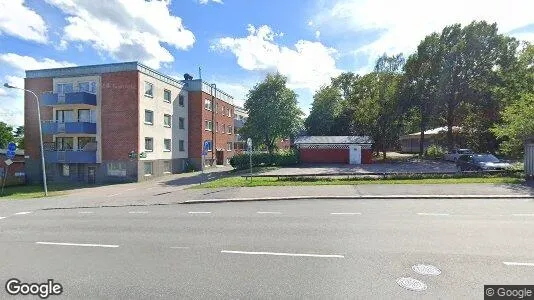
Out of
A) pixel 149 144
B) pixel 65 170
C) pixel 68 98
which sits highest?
pixel 68 98

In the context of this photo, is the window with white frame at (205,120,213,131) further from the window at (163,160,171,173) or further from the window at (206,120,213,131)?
the window at (163,160,171,173)

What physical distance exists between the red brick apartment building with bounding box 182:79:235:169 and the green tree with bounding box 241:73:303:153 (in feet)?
23.1

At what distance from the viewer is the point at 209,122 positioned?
4197 centimetres

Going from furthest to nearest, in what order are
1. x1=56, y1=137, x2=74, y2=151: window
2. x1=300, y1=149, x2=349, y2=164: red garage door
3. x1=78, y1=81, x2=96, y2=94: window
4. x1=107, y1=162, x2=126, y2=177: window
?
x1=300, y1=149, x2=349, y2=164: red garage door, x1=56, y1=137, x2=74, y2=151: window, x1=78, y1=81, x2=96, y2=94: window, x1=107, y1=162, x2=126, y2=177: window

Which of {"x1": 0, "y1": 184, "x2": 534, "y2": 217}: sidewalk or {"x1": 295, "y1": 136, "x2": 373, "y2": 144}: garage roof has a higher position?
{"x1": 295, "y1": 136, "x2": 373, "y2": 144}: garage roof

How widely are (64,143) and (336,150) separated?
91.7 feet

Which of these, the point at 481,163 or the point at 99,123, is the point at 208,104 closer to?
Result: the point at 99,123

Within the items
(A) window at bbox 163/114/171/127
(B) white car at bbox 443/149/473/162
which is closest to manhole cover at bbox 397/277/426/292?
(A) window at bbox 163/114/171/127

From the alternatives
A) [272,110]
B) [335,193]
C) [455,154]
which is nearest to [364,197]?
[335,193]

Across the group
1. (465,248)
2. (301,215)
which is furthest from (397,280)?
(301,215)

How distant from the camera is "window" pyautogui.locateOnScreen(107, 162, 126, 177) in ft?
97.1

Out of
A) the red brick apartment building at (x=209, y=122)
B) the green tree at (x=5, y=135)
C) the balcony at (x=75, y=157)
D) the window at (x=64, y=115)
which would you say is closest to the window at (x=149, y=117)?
the balcony at (x=75, y=157)

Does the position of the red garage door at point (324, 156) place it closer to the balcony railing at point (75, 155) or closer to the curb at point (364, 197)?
the balcony railing at point (75, 155)

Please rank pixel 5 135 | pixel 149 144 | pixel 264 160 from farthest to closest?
pixel 5 135 < pixel 264 160 < pixel 149 144
